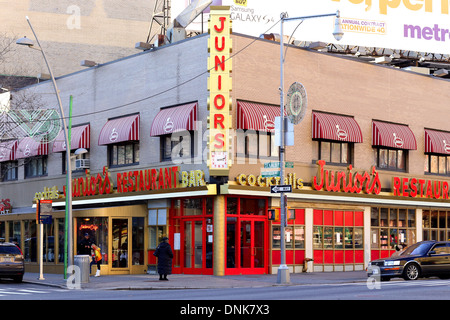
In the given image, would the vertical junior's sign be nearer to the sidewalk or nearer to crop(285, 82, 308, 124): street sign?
Answer: crop(285, 82, 308, 124): street sign

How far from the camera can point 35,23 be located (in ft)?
185

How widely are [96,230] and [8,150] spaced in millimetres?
13088

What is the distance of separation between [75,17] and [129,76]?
19705 mm

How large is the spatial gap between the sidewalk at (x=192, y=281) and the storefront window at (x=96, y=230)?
75.4 inches

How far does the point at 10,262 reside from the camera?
3119cm

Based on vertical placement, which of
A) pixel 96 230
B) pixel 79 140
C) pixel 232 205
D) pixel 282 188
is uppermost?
pixel 79 140

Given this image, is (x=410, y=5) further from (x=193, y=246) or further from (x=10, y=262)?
(x=10, y=262)

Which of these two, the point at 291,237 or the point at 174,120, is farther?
the point at 291,237

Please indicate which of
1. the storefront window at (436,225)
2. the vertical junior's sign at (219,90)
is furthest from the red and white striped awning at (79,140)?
the storefront window at (436,225)

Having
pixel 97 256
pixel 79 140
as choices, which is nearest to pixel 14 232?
pixel 79 140

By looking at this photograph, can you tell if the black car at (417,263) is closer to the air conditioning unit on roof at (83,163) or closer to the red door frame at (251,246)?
the red door frame at (251,246)

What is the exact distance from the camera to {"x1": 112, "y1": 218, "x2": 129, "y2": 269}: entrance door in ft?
120

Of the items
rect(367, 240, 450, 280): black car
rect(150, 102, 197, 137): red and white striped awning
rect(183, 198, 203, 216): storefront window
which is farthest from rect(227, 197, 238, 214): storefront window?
rect(367, 240, 450, 280): black car

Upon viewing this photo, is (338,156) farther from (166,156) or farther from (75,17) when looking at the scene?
(75,17)
